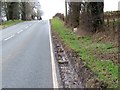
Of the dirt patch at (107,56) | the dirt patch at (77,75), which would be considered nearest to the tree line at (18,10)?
the dirt patch at (107,56)

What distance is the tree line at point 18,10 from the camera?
3206 inches

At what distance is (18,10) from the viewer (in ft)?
280

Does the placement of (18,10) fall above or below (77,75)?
below

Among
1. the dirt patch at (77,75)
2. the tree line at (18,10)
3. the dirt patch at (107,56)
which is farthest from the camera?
the tree line at (18,10)

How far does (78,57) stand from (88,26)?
10210 mm

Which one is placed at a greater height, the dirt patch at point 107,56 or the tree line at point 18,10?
the dirt patch at point 107,56

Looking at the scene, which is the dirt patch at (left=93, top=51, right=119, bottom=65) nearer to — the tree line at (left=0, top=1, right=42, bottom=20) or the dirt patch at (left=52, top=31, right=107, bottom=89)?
the dirt patch at (left=52, top=31, right=107, bottom=89)

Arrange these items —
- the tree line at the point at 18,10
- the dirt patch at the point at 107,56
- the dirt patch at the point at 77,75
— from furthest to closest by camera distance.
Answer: the tree line at the point at 18,10 → the dirt patch at the point at 107,56 → the dirt patch at the point at 77,75

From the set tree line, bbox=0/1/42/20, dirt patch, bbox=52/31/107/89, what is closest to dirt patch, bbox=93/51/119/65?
dirt patch, bbox=52/31/107/89

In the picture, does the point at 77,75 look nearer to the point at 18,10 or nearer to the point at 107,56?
the point at 107,56

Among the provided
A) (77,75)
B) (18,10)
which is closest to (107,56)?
(77,75)

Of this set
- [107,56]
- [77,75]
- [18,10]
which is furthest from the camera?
[18,10]

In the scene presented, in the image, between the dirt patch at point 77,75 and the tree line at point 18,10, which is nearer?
the dirt patch at point 77,75

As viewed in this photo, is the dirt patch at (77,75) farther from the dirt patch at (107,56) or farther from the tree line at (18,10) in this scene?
the tree line at (18,10)
